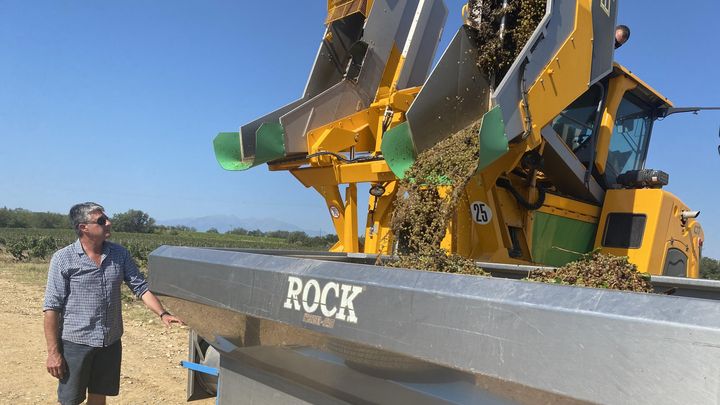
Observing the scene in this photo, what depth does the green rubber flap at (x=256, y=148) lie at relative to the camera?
5438 millimetres

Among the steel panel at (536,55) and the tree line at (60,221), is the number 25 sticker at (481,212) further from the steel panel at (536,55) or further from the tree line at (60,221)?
the tree line at (60,221)

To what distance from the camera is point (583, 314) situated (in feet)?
3.43

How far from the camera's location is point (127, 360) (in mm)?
6785

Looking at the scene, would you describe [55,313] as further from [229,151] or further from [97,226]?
[229,151]

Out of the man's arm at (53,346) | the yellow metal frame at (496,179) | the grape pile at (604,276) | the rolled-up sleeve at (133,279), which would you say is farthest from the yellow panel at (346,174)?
the grape pile at (604,276)

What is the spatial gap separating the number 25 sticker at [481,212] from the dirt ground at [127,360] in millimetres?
3012

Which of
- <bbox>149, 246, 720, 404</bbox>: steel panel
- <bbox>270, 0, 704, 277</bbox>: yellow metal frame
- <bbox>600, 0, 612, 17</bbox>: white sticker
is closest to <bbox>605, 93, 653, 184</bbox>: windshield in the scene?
<bbox>270, 0, 704, 277</bbox>: yellow metal frame

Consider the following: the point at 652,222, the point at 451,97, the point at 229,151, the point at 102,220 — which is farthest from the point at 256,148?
the point at 652,222

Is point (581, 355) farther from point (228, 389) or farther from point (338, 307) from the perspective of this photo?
point (228, 389)

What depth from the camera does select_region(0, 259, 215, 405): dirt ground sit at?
5469mm

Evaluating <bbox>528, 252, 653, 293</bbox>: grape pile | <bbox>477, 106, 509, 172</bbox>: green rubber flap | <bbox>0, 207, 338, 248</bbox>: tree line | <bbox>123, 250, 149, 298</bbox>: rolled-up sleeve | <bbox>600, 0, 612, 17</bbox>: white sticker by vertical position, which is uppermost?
<bbox>600, 0, 612, 17</bbox>: white sticker

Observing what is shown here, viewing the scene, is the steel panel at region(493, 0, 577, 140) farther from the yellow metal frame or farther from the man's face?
the man's face

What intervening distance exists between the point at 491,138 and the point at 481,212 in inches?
34.9

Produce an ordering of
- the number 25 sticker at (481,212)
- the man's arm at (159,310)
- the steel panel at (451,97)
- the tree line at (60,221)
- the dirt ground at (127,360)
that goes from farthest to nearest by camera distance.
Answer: the tree line at (60,221), the dirt ground at (127,360), the number 25 sticker at (481,212), the steel panel at (451,97), the man's arm at (159,310)
